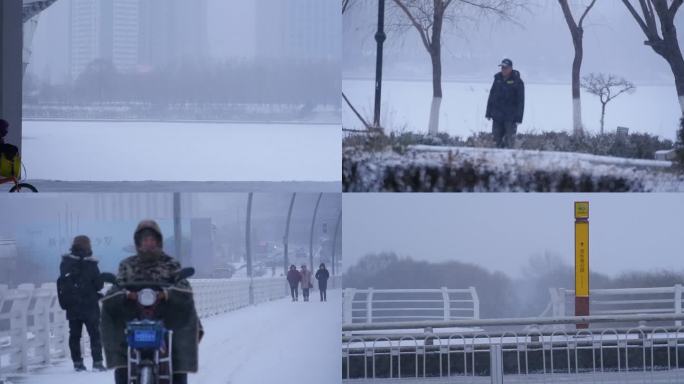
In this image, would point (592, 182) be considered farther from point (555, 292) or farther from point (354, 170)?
point (354, 170)

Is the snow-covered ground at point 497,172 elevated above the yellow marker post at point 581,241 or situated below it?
above

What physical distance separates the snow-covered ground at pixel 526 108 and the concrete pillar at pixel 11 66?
2.75m

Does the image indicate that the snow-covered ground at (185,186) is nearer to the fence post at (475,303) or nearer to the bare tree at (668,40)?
the fence post at (475,303)

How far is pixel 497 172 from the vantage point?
9.16m

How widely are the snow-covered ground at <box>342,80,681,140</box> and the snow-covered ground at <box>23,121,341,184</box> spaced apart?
578 millimetres

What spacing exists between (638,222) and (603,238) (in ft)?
1.06

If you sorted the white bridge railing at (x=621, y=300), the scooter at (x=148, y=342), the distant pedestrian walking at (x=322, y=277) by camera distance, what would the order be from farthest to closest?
the white bridge railing at (x=621, y=300)
the distant pedestrian walking at (x=322, y=277)
the scooter at (x=148, y=342)

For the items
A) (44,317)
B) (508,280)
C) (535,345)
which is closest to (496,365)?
(535,345)

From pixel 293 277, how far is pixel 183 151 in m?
1.51

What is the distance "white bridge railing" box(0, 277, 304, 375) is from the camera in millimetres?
8141

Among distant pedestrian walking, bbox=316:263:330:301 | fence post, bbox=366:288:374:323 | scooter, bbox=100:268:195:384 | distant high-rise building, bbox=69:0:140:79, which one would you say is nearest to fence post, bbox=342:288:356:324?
fence post, bbox=366:288:374:323

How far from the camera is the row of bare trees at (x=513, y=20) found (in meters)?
9.18

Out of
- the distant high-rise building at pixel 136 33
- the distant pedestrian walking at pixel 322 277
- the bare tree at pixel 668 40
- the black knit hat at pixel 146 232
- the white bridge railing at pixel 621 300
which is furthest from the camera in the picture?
the bare tree at pixel 668 40

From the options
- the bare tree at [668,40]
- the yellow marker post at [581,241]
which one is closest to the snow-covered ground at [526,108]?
the bare tree at [668,40]
